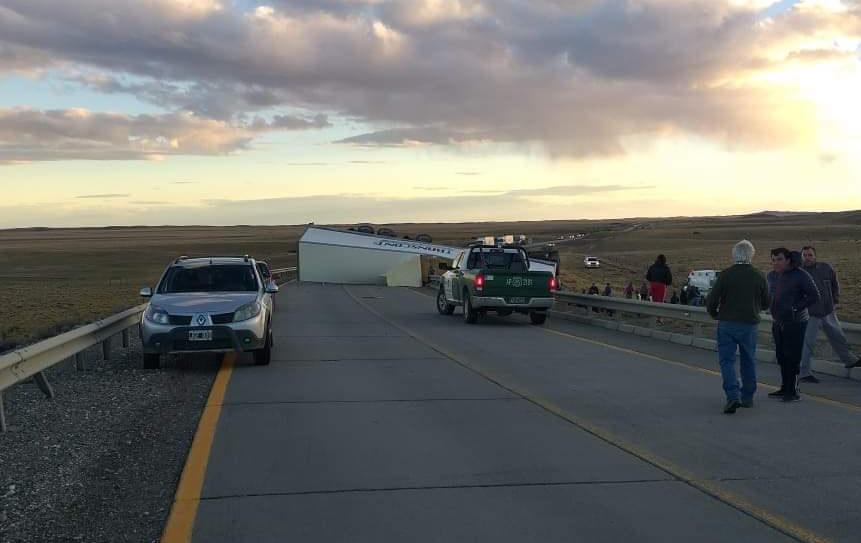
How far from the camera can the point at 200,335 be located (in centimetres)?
1286

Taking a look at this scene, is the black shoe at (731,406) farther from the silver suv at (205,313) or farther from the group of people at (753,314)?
the silver suv at (205,313)

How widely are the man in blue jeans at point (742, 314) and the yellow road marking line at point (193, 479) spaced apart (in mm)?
5474

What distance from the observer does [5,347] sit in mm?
17125

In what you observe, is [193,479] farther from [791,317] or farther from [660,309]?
[660,309]

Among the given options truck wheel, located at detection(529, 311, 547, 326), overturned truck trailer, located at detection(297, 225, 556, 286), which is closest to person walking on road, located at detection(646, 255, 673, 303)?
truck wheel, located at detection(529, 311, 547, 326)

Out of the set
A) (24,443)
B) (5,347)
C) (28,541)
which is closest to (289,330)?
(5,347)

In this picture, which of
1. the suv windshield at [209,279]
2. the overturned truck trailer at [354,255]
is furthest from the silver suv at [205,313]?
the overturned truck trailer at [354,255]

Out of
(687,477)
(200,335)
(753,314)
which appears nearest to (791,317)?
(753,314)

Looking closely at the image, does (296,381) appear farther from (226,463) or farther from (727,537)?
(727,537)

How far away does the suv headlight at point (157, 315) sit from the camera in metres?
Result: 12.9

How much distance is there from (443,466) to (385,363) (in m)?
6.98

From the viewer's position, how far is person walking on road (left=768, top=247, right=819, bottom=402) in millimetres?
10461

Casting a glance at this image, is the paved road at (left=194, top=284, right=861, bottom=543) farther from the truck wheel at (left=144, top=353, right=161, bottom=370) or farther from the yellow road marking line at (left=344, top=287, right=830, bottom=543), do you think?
the truck wheel at (left=144, top=353, right=161, bottom=370)

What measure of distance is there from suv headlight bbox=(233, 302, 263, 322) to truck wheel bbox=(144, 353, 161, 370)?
1316 millimetres
